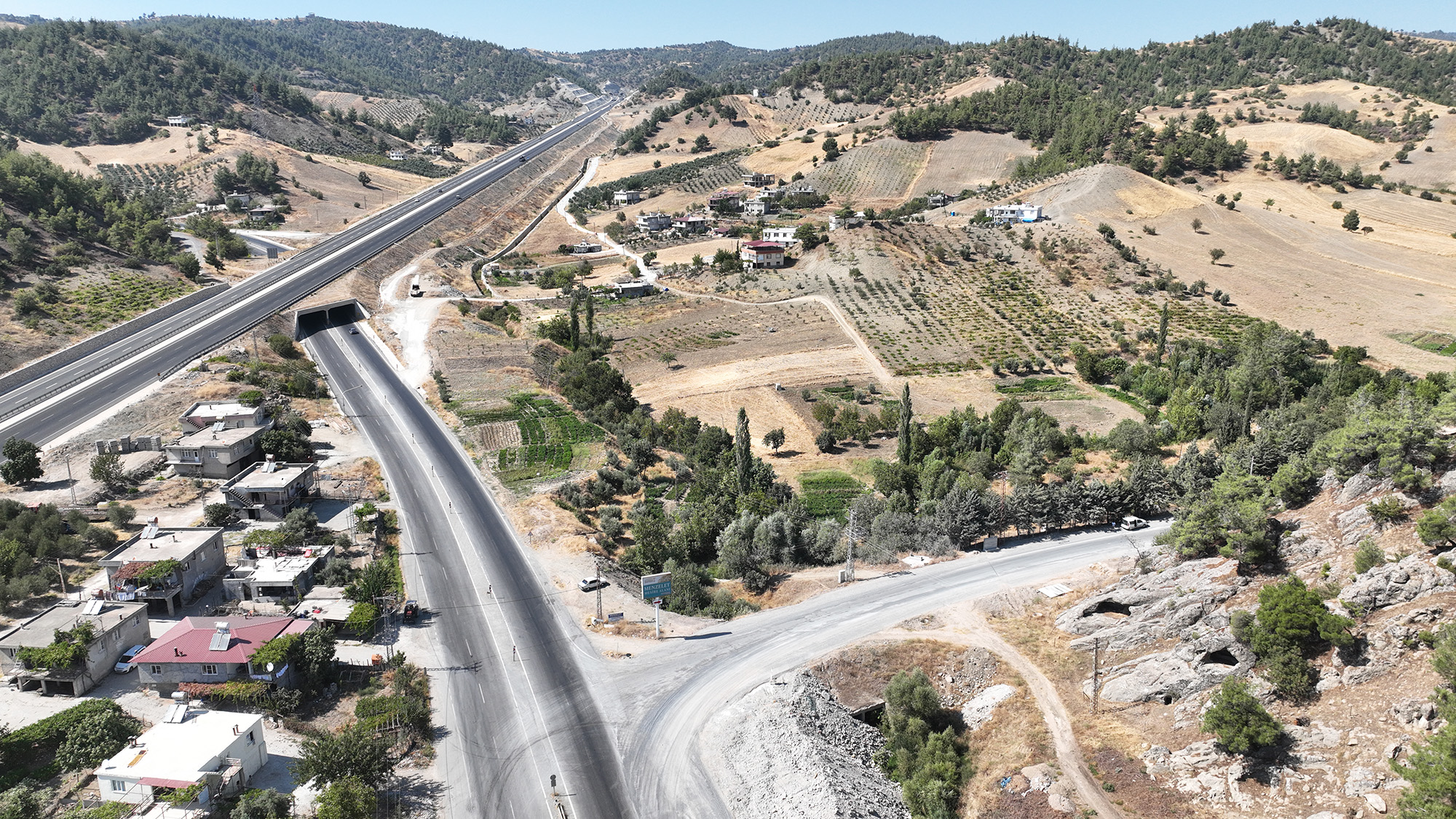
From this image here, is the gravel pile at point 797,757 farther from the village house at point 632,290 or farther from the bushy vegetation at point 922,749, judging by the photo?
the village house at point 632,290

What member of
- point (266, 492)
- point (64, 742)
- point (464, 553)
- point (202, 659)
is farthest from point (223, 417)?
point (64, 742)

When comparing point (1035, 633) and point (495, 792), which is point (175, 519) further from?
point (1035, 633)

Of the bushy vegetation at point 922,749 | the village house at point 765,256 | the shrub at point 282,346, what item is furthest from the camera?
the village house at point 765,256

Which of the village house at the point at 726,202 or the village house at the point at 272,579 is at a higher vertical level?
the village house at the point at 726,202

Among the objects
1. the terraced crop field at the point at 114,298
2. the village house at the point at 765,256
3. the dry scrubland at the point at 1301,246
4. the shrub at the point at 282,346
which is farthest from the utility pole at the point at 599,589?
the village house at the point at 765,256

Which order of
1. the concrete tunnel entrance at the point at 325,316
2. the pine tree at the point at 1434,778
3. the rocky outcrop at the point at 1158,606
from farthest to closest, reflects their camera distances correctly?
1. the concrete tunnel entrance at the point at 325,316
2. the rocky outcrop at the point at 1158,606
3. the pine tree at the point at 1434,778

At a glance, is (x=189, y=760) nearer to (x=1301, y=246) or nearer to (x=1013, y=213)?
(x=1013, y=213)
